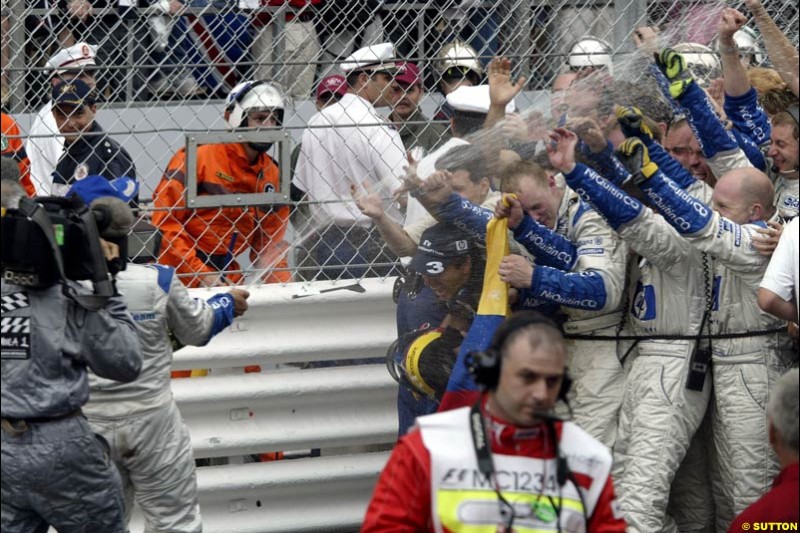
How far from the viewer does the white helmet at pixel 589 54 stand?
6.45 metres

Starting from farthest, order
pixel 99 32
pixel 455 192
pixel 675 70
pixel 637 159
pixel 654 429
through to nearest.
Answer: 1. pixel 99 32
2. pixel 455 192
3. pixel 675 70
4. pixel 654 429
5. pixel 637 159

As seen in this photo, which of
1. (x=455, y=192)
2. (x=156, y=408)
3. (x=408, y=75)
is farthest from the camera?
(x=408, y=75)

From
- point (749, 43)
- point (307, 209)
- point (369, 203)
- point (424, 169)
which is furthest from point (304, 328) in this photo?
point (749, 43)

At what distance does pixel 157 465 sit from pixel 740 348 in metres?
2.18

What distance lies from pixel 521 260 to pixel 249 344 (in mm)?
1317

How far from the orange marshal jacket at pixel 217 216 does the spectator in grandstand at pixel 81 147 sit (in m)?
0.22

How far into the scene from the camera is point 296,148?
6.44 metres

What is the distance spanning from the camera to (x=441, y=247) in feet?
20.2

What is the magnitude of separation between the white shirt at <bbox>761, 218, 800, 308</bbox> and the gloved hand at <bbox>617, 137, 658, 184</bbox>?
51cm

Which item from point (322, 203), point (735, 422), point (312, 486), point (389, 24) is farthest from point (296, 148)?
point (735, 422)

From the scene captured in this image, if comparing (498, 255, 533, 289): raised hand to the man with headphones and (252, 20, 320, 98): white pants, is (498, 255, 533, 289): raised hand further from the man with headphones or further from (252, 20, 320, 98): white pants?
the man with headphones

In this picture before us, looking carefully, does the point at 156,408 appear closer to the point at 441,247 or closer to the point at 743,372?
the point at 441,247

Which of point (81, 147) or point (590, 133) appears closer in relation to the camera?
point (590, 133)

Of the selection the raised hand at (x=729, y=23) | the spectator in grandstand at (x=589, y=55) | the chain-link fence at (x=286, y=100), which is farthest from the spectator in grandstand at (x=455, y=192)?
the raised hand at (x=729, y=23)
